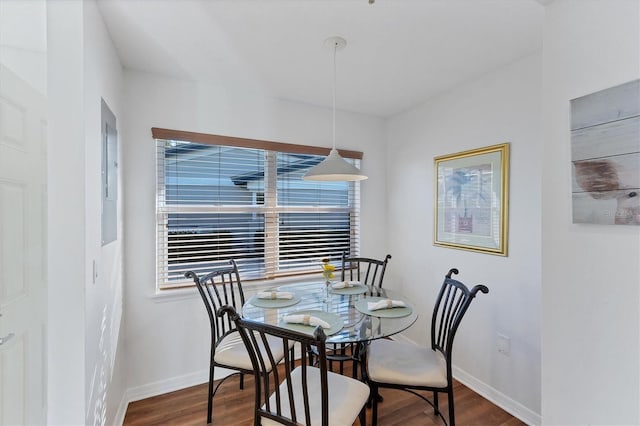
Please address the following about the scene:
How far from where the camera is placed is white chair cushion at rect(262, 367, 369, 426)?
4.65 ft

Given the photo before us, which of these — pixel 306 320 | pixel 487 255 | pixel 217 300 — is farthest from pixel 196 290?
pixel 487 255

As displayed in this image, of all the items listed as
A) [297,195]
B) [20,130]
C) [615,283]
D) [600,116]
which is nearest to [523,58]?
[600,116]

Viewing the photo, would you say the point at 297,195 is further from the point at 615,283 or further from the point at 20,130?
the point at 615,283

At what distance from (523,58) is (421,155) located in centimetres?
113

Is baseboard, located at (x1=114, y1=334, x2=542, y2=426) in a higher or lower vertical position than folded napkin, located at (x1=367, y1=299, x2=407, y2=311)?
lower

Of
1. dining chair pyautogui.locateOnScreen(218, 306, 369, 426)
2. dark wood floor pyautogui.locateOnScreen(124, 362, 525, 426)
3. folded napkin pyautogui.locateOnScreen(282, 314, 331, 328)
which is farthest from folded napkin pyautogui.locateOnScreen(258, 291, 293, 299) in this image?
dark wood floor pyautogui.locateOnScreen(124, 362, 525, 426)

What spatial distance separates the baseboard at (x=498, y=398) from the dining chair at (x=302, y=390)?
4.23 ft

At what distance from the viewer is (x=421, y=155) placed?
305cm

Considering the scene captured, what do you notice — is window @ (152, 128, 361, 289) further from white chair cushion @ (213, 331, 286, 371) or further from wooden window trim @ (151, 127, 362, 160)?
white chair cushion @ (213, 331, 286, 371)

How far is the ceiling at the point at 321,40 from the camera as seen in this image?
1637mm

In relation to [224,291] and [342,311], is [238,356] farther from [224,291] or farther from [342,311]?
[342,311]

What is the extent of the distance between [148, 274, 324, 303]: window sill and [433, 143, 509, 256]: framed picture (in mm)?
1373

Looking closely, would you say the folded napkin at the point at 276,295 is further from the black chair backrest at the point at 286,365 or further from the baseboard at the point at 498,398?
the baseboard at the point at 498,398

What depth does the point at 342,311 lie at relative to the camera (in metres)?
1.98
